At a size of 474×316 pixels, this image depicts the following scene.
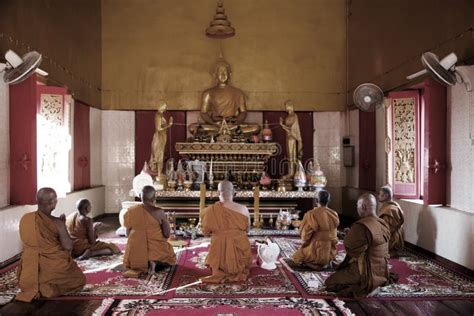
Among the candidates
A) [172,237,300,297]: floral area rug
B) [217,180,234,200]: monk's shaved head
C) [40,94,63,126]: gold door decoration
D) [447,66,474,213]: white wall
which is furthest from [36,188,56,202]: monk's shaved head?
[447,66,474,213]: white wall

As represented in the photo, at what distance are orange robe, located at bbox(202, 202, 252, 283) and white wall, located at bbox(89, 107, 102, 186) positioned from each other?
229 inches

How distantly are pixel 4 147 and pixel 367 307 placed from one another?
15.1ft

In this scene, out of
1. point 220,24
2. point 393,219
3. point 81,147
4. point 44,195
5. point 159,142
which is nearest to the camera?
point 44,195

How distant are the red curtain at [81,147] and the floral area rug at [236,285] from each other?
4.13 metres

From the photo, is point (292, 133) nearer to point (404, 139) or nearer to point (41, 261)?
point (404, 139)

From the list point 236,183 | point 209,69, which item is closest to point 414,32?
point 236,183

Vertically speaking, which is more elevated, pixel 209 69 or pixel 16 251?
pixel 209 69

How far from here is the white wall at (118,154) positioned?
10539 mm

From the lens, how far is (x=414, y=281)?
4.78 meters

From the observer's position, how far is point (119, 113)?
10586 mm

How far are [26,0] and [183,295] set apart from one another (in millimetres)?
4704

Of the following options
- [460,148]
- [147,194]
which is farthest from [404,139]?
[147,194]

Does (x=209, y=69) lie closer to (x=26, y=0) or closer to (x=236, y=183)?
(x=236, y=183)

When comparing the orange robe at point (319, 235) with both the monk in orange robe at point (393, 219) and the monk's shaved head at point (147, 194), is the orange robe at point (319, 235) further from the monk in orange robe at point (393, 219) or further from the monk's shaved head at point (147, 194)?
the monk's shaved head at point (147, 194)
